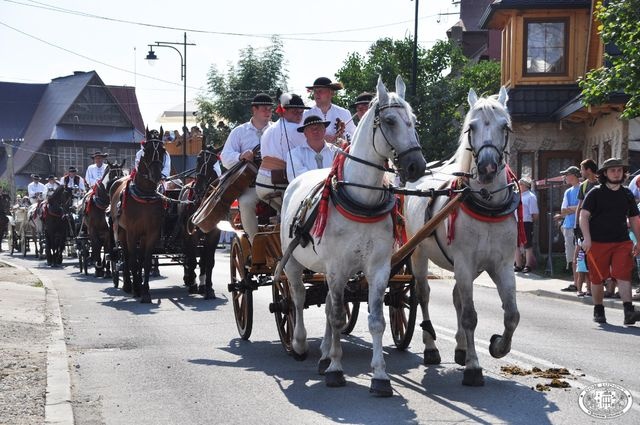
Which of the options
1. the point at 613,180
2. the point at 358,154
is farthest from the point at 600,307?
the point at 358,154

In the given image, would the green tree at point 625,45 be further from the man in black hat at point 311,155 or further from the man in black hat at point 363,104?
the man in black hat at point 311,155

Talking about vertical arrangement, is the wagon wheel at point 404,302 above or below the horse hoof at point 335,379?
above

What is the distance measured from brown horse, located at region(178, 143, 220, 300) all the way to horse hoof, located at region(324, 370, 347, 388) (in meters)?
8.53

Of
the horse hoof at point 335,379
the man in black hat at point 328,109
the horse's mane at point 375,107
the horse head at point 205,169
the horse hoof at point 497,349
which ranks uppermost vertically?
the man in black hat at point 328,109

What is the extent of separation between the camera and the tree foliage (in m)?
38.4

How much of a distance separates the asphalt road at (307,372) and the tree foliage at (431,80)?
23515 millimetres

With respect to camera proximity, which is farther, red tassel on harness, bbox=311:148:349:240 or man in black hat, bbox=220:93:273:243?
man in black hat, bbox=220:93:273:243

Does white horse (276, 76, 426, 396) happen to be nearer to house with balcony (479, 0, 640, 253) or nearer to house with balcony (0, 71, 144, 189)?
house with balcony (479, 0, 640, 253)

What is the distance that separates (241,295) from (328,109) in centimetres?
Answer: 239

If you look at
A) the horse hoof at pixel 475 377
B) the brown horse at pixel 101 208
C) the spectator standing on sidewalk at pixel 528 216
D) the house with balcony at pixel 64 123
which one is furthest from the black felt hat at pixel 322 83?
the house with balcony at pixel 64 123

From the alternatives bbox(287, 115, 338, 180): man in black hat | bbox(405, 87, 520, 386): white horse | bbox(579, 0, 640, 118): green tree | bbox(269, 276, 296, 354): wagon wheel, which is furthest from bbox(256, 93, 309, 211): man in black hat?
bbox(579, 0, 640, 118): green tree

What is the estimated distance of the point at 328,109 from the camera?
12.0m

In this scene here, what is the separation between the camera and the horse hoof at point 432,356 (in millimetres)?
9836

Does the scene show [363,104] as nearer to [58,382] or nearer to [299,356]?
[299,356]
